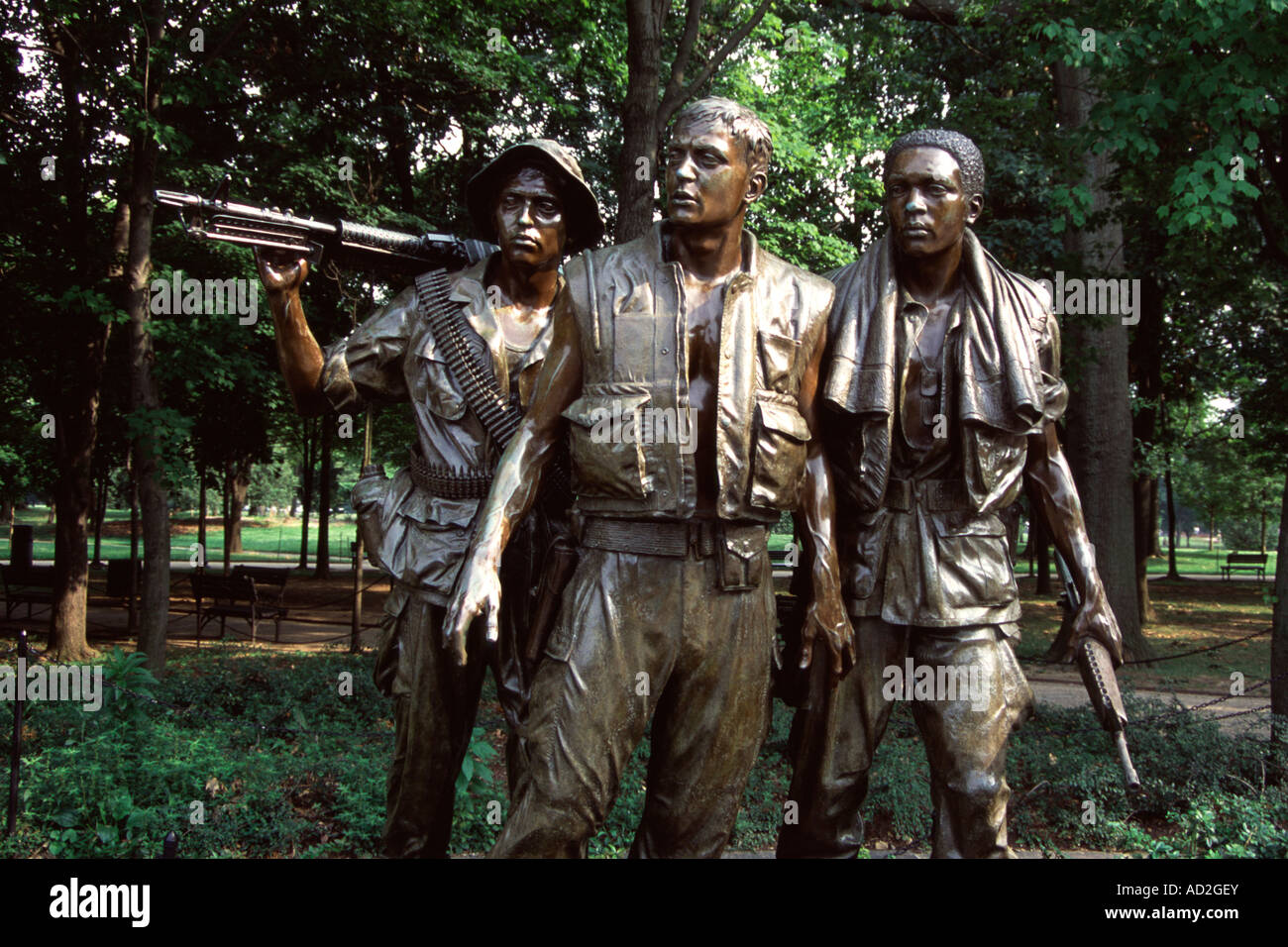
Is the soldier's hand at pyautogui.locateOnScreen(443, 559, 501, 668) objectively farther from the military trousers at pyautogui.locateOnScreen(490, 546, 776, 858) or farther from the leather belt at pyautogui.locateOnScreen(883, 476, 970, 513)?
the leather belt at pyautogui.locateOnScreen(883, 476, 970, 513)

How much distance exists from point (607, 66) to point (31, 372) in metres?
7.81

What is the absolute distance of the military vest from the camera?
3.05 meters

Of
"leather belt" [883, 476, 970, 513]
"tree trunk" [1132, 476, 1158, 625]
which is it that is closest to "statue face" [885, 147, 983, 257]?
"leather belt" [883, 476, 970, 513]

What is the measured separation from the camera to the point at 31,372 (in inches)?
499

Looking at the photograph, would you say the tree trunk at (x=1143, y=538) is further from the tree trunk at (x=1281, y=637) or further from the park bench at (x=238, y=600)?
the park bench at (x=238, y=600)

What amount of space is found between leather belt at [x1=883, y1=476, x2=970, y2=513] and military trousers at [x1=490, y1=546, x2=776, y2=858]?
638 millimetres

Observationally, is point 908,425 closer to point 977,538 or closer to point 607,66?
point 977,538

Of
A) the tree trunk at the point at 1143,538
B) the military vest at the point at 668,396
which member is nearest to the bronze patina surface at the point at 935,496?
the military vest at the point at 668,396

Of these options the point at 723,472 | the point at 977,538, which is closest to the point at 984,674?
the point at 977,538

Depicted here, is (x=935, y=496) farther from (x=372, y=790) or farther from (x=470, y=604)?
(x=372, y=790)

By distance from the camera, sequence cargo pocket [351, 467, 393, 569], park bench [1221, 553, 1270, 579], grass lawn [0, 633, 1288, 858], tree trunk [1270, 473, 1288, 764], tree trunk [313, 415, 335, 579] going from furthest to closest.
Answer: park bench [1221, 553, 1270, 579], tree trunk [313, 415, 335, 579], tree trunk [1270, 473, 1288, 764], grass lawn [0, 633, 1288, 858], cargo pocket [351, 467, 393, 569]

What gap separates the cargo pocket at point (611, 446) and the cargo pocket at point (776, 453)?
1.07 feet

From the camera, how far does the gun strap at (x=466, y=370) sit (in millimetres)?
3684
